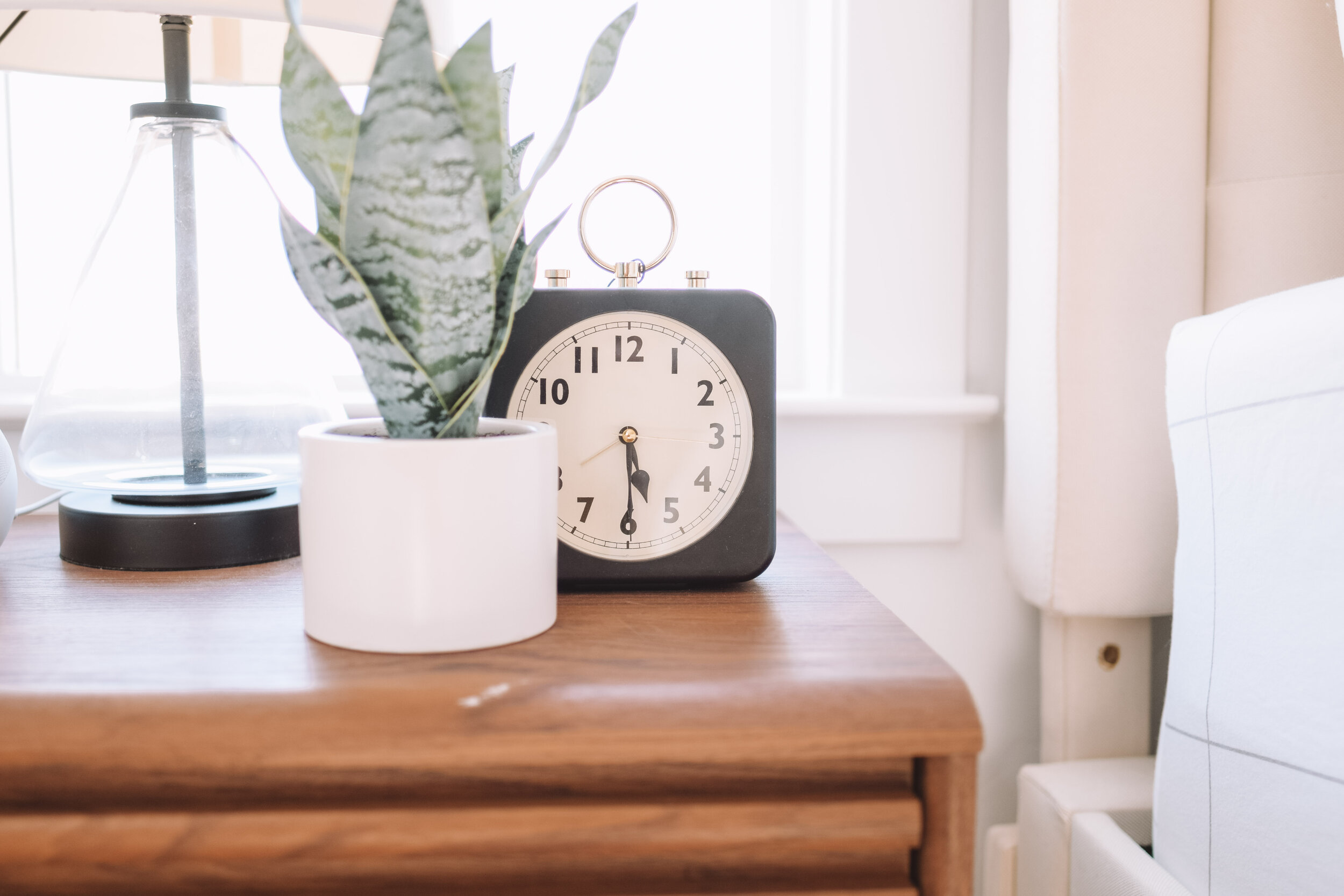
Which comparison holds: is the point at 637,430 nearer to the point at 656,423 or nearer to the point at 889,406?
the point at 656,423

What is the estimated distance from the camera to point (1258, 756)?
0.55 metres

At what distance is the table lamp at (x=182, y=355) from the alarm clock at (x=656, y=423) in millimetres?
220

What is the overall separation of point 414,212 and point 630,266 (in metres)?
0.20

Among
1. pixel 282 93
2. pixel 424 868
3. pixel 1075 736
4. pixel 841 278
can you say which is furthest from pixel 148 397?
pixel 1075 736

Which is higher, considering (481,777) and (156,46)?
(156,46)

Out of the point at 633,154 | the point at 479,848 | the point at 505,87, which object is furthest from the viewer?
the point at 633,154

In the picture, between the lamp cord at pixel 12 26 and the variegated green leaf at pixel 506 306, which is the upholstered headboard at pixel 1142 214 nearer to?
the variegated green leaf at pixel 506 306

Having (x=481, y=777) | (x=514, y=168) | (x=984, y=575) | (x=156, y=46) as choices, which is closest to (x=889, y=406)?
(x=984, y=575)

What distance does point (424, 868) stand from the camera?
1.29 ft

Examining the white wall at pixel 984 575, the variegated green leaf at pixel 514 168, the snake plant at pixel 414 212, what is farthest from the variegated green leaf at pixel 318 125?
the white wall at pixel 984 575

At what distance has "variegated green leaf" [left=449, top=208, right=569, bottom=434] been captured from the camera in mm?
473

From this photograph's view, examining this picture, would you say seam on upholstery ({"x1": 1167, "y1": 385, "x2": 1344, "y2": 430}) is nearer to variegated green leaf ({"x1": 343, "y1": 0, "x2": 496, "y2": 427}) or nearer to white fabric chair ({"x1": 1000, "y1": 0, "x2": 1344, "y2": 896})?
white fabric chair ({"x1": 1000, "y1": 0, "x2": 1344, "y2": 896})

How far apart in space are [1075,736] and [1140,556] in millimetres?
218

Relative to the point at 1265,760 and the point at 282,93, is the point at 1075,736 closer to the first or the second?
the point at 1265,760
